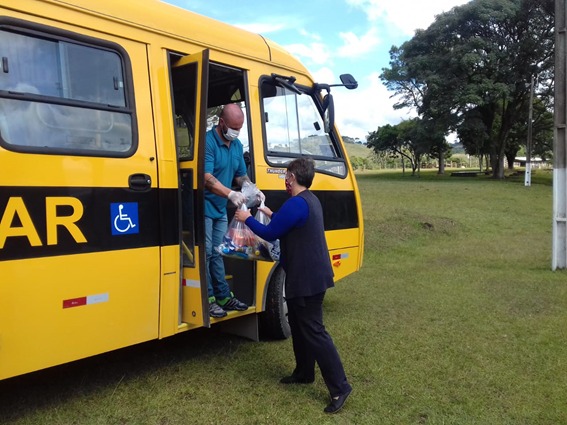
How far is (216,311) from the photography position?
14.7 feet

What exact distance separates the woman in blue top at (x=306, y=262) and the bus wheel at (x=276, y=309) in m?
1.27

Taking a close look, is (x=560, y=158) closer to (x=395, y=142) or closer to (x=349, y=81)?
(x=349, y=81)

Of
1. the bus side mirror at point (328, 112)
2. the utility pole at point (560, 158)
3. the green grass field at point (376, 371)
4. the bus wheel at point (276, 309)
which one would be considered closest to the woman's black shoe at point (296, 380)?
the green grass field at point (376, 371)

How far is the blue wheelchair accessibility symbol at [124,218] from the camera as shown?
3.66 m

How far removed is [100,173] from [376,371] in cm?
283

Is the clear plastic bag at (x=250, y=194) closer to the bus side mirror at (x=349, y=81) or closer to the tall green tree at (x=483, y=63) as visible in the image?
the bus side mirror at (x=349, y=81)

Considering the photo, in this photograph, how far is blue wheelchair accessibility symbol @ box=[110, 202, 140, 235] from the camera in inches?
144

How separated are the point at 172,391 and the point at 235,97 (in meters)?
2.88

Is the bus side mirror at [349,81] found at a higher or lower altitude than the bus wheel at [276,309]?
higher

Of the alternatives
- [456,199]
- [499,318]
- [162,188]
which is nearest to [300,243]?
[162,188]

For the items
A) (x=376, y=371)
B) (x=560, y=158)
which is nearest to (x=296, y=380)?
(x=376, y=371)

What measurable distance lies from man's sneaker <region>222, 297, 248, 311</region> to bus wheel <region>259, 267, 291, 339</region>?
59cm

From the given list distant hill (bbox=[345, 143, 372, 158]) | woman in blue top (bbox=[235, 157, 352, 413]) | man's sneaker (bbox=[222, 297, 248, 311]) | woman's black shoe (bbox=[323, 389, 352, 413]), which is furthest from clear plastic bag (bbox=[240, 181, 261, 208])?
distant hill (bbox=[345, 143, 372, 158])

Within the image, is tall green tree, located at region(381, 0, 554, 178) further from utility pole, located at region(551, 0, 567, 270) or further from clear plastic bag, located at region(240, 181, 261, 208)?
clear plastic bag, located at region(240, 181, 261, 208)
